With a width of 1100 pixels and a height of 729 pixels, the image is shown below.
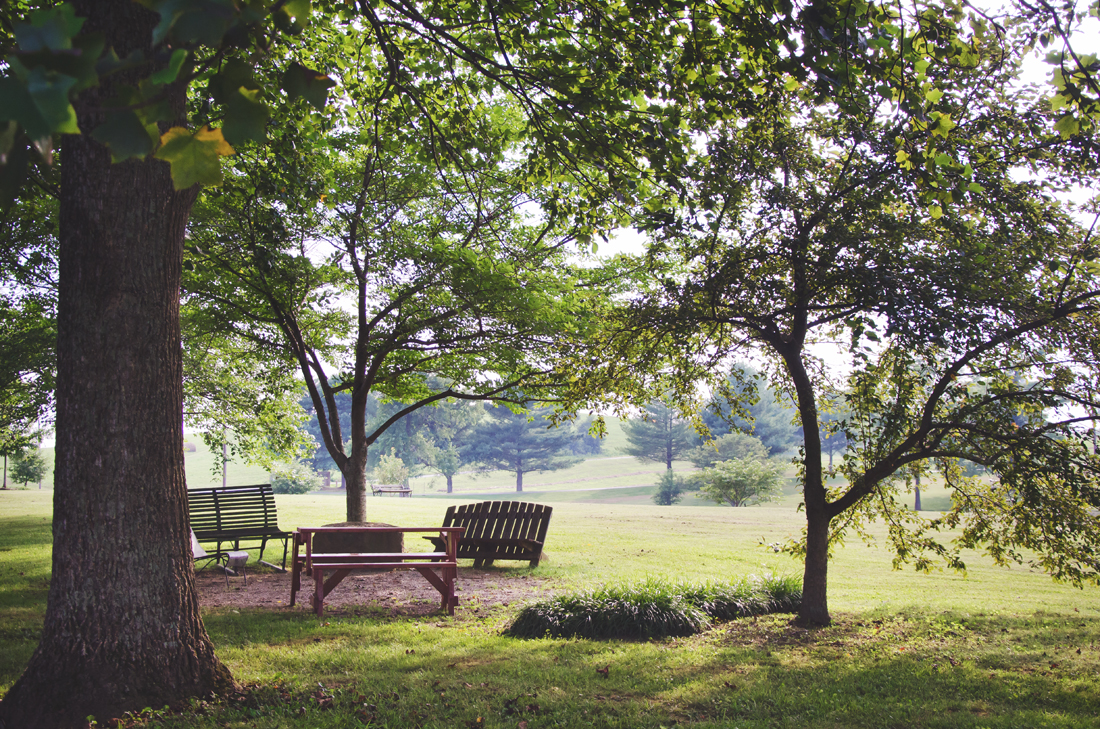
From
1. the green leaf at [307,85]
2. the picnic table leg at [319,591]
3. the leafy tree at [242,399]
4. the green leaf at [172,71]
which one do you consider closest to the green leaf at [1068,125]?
the green leaf at [307,85]

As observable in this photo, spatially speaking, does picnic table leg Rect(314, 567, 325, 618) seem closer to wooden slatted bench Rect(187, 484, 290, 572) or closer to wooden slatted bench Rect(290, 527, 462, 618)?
wooden slatted bench Rect(290, 527, 462, 618)

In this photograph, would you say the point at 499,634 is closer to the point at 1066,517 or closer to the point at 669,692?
the point at 669,692

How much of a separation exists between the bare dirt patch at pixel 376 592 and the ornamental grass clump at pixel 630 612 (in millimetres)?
1616

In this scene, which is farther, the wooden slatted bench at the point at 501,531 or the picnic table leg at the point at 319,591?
the wooden slatted bench at the point at 501,531

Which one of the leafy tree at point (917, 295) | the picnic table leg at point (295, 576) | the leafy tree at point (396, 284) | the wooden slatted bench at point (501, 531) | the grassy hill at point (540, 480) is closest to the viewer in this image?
the leafy tree at point (917, 295)

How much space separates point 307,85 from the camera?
66.7 inches

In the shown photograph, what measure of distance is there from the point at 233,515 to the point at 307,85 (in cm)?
1199

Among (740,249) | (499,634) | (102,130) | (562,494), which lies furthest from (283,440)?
(562,494)

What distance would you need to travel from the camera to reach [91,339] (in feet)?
14.3

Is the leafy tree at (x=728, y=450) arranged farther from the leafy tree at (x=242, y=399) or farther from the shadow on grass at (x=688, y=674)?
the shadow on grass at (x=688, y=674)

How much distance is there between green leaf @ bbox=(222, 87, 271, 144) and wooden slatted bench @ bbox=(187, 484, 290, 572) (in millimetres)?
11220

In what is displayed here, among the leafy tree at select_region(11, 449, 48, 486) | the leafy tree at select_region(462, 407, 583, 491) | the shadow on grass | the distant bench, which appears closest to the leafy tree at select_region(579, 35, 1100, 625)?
the shadow on grass

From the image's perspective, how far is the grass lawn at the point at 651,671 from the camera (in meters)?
4.63

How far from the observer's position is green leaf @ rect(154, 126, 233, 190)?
1.64m
